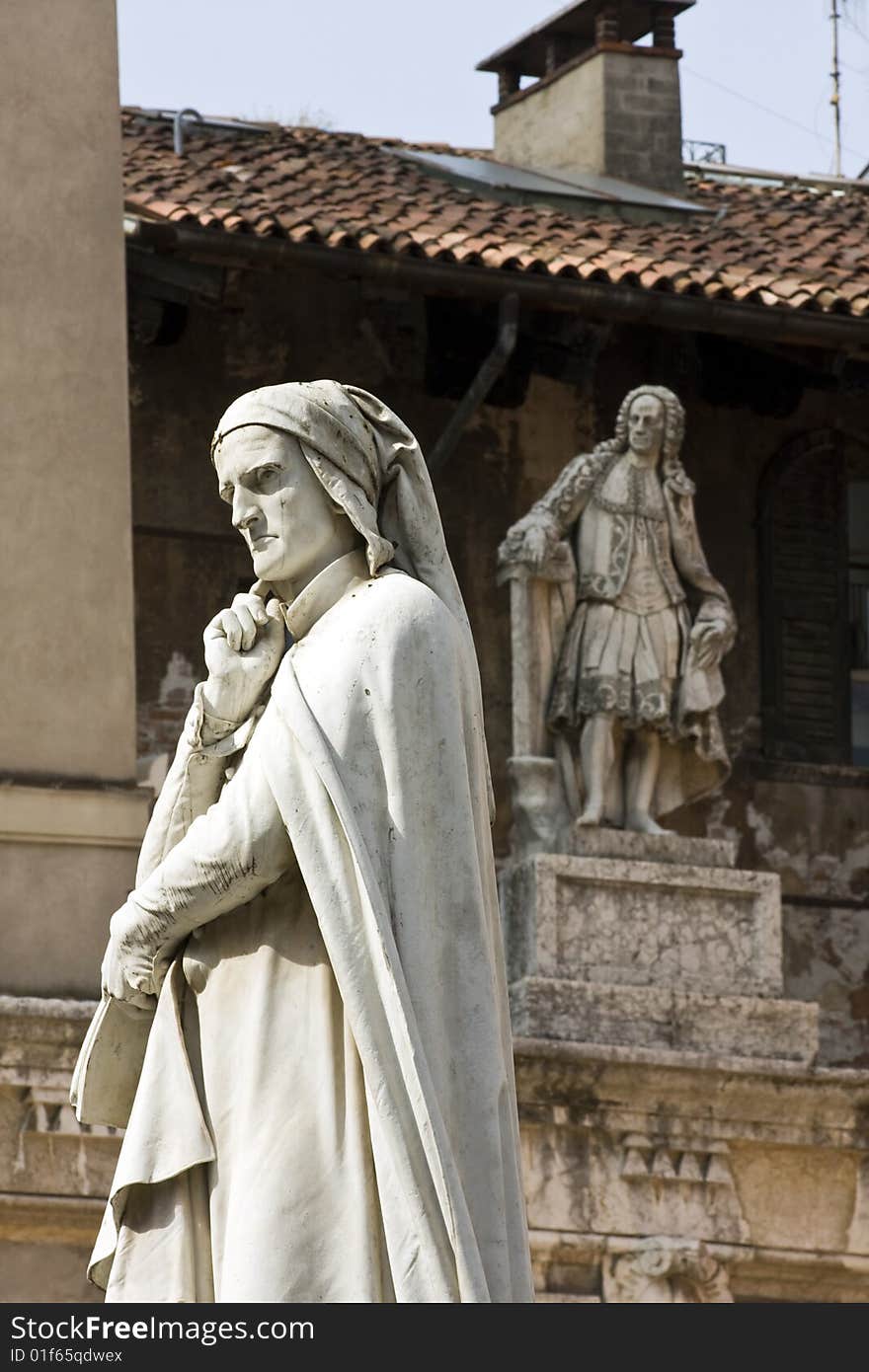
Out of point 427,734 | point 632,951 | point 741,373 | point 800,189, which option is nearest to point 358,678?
point 427,734

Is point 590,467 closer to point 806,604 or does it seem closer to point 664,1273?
point 664,1273

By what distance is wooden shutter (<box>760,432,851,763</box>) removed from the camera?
21.1 m

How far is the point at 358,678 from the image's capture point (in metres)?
5.95

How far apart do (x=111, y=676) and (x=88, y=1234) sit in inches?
90.9

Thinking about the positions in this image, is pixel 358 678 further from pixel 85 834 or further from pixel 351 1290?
pixel 85 834

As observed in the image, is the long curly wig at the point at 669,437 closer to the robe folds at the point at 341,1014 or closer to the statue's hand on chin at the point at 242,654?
the statue's hand on chin at the point at 242,654

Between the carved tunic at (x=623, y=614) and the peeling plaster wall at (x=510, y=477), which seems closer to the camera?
the carved tunic at (x=623, y=614)

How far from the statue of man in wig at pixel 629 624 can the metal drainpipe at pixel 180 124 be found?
12.4 feet

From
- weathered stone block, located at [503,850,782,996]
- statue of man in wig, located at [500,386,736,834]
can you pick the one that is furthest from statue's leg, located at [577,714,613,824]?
weathered stone block, located at [503,850,782,996]

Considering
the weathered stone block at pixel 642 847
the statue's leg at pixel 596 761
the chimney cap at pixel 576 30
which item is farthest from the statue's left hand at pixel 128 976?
the chimney cap at pixel 576 30

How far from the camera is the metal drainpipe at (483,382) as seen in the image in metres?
19.5

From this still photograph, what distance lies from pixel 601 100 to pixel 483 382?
511 cm

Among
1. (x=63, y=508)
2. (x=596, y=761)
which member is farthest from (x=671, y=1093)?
(x=63, y=508)

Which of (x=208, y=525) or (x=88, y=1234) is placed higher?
(x=208, y=525)
